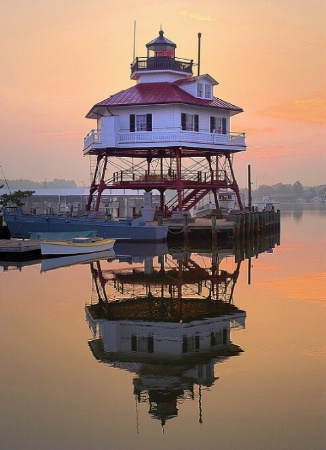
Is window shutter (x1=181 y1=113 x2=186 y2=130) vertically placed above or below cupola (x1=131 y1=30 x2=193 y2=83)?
A: below

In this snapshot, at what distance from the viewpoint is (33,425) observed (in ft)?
36.7

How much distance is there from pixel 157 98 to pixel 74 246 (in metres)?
18.0

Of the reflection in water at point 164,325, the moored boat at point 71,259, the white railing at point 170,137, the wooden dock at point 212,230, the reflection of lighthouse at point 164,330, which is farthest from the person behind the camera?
the white railing at point 170,137

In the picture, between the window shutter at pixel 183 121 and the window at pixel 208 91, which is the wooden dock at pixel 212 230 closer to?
the window shutter at pixel 183 121

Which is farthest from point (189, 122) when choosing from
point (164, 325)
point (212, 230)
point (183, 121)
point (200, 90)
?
point (164, 325)

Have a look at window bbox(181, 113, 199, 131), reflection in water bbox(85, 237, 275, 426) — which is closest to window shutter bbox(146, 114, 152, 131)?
window bbox(181, 113, 199, 131)

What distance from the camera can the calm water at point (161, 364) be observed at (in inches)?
432

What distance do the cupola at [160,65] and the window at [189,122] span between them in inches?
216

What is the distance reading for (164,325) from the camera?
760 inches

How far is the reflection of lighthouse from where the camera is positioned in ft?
44.0

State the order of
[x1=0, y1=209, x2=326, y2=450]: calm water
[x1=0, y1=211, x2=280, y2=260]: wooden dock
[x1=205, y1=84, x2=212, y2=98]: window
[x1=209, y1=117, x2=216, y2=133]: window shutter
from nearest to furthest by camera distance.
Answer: [x1=0, y1=209, x2=326, y2=450]: calm water, [x1=0, y1=211, x2=280, y2=260]: wooden dock, [x1=209, y1=117, x2=216, y2=133]: window shutter, [x1=205, y1=84, x2=212, y2=98]: window

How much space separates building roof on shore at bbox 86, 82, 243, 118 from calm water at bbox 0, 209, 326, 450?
23744mm

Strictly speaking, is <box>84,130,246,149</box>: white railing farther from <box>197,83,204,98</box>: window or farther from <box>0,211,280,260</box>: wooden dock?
<box>0,211,280,260</box>: wooden dock

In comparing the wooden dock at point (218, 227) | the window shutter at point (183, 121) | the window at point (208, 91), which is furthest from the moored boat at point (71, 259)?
the window at point (208, 91)
